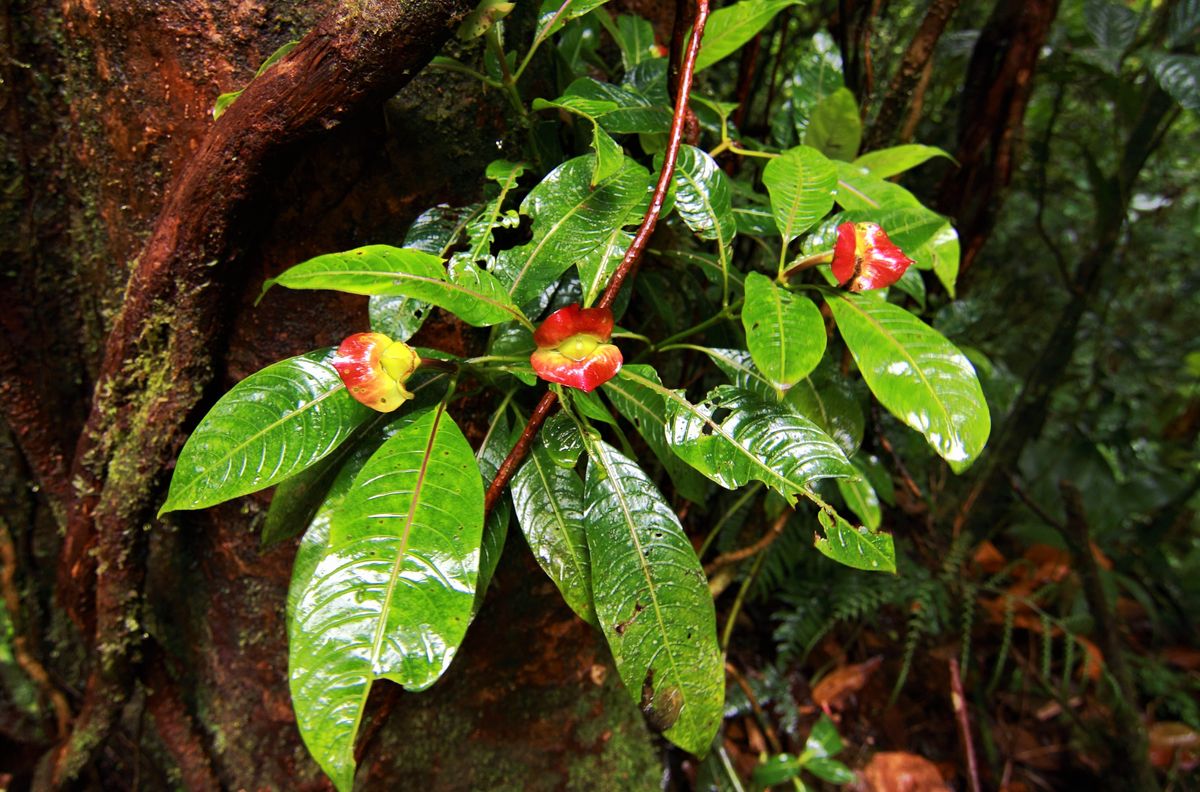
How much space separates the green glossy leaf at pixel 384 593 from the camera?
0.50 meters

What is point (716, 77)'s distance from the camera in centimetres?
188

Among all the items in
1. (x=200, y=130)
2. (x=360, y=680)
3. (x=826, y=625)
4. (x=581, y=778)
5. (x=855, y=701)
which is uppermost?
(x=200, y=130)

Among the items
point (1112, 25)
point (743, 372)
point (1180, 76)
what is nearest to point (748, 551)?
point (743, 372)

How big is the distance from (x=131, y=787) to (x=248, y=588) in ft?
2.28

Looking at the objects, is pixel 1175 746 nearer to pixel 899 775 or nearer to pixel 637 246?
pixel 899 775

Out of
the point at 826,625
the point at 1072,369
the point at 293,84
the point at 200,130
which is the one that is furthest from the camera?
the point at 1072,369

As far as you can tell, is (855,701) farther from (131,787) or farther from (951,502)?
(131,787)

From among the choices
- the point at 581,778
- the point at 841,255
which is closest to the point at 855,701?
the point at 581,778

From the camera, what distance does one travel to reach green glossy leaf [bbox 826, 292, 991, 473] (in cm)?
62

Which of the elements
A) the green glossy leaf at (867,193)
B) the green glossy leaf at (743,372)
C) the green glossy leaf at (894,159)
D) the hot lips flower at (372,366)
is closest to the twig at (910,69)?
the green glossy leaf at (894,159)

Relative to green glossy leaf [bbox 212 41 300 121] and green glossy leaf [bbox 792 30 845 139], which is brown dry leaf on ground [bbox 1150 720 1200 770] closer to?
green glossy leaf [bbox 792 30 845 139]

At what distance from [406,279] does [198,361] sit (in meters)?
0.43

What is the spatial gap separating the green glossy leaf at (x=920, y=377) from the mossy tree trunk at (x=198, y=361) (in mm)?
483

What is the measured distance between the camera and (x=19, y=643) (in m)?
1.24
